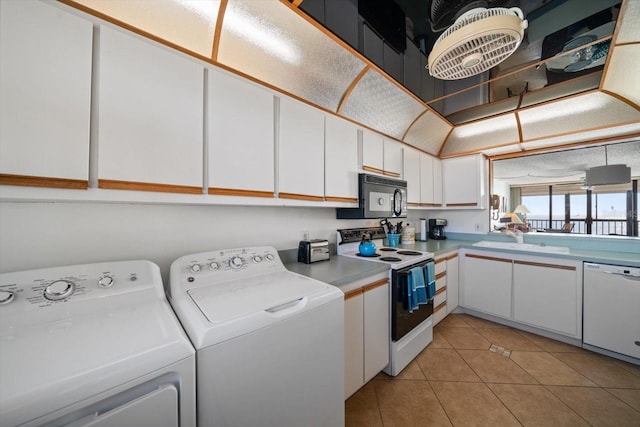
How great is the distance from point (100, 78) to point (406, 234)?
9.44 feet

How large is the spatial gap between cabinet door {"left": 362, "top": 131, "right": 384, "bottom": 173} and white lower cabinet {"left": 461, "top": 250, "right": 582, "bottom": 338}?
5.38 feet

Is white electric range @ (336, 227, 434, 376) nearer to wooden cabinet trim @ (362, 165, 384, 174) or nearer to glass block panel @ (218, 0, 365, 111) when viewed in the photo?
wooden cabinet trim @ (362, 165, 384, 174)

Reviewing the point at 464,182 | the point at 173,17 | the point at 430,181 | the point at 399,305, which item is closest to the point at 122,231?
the point at 173,17

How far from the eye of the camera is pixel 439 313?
98.5 inches

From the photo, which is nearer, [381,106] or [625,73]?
[625,73]

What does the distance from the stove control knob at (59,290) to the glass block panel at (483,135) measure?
376 centimetres

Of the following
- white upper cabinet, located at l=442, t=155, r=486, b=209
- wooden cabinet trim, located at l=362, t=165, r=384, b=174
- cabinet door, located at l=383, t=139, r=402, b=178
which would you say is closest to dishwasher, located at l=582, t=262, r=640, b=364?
white upper cabinet, located at l=442, t=155, r=486, b=209

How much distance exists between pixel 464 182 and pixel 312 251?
257cm

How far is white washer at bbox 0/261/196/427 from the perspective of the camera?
54 centimetres

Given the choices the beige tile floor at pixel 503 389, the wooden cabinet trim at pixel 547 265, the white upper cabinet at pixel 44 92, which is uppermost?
the white upper cabinet at pixel 44 92

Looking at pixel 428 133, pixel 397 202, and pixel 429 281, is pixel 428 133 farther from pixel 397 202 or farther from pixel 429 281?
pixel 429 281

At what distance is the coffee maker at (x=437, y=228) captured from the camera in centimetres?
340

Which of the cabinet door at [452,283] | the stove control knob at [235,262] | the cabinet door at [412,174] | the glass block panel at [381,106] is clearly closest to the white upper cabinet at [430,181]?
the cabinet door at [412,174]

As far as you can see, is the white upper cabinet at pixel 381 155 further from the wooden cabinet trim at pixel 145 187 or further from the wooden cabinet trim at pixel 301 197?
the wooden cabinet trim at pixel 145 187
